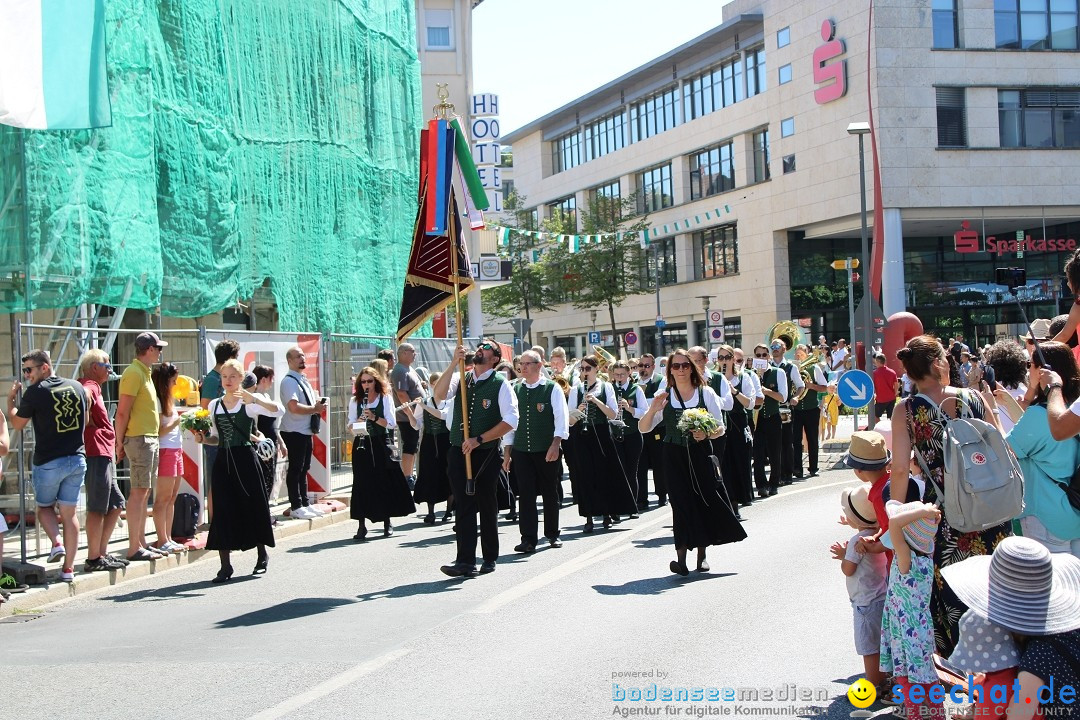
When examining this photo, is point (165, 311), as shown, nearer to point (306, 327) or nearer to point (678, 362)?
point (306, 327)

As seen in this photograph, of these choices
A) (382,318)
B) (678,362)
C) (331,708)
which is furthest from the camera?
(382,318)

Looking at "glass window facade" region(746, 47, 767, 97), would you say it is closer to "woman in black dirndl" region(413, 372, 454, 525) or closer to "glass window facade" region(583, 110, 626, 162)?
"glass window facade" region(583, 110, 626, 162)

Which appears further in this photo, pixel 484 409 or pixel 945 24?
pixel 945 24

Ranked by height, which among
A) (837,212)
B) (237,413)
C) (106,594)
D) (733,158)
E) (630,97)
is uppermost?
(630,97)

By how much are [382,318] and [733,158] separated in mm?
35028

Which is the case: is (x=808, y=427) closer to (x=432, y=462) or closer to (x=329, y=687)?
(x=432, y=462)

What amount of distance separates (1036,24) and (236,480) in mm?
44351

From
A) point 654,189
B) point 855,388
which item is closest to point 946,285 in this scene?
point 654,189

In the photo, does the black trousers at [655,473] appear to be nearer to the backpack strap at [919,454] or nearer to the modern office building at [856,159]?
the backpack strap at [919,454]

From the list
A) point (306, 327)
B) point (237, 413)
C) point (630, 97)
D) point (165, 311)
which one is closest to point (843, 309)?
point (630, 97)

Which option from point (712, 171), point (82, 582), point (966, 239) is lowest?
point (82, 582)

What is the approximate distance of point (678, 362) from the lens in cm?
1010

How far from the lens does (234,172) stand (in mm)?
17266

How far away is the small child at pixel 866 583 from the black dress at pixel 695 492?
379 cm
